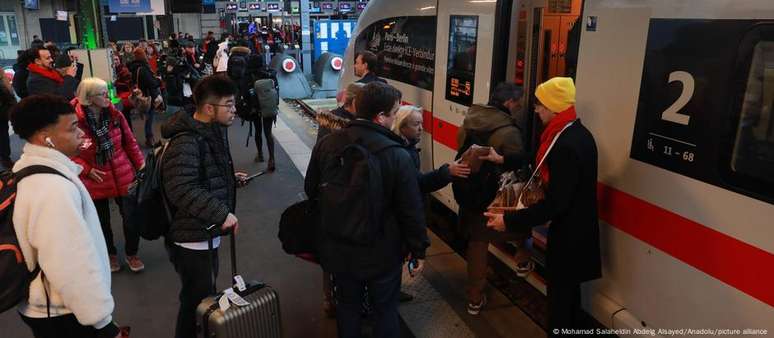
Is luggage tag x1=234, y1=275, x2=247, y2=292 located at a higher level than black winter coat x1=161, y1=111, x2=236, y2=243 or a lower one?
lower

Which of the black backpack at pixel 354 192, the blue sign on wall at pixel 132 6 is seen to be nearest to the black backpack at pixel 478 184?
the black backpack at pixel 354 192

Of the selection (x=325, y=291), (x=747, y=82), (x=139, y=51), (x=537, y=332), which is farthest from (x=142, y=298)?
(x=139, y=51)

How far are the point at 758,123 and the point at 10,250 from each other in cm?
310

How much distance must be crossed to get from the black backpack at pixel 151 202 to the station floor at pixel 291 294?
1061 mm

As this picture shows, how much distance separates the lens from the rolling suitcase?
9.55 ft

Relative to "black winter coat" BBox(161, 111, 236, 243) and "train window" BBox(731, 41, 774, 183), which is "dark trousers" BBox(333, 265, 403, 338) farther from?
"train window" BBox(731, 41, 774, 183)

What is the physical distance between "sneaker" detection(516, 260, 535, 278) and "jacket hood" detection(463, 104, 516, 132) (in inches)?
47.7

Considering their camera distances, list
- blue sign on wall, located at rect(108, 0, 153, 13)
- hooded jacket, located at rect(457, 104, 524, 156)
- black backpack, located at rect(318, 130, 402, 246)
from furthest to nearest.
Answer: blue sign on wall, located at rect(108, 0, 153, 13) → hooded jacket, located at rect(457, 104, 524, 156) → black backpack, located at rect(318, 130, 402, 246)

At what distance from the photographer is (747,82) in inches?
99.1

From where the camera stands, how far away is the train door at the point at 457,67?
4.70 m

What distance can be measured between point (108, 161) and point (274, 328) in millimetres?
2357

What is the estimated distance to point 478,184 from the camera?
3.74 meters

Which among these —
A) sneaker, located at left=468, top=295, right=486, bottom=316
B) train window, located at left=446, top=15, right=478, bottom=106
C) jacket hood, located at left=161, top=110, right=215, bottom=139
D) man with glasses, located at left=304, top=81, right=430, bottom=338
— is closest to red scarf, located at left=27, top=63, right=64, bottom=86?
train window, located at left=446, top=15, right=478, bottom=106

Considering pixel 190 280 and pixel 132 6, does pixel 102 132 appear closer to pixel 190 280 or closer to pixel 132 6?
pixel 190 280
